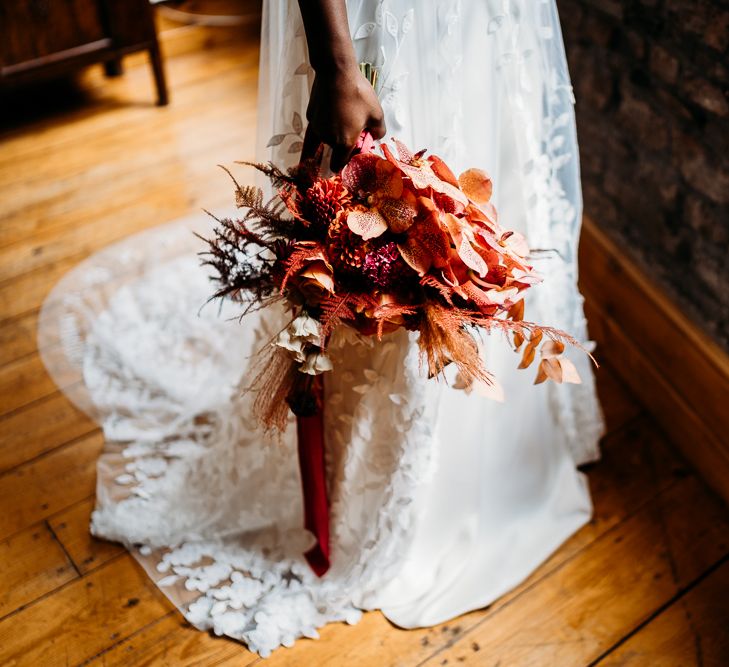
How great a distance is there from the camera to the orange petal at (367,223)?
95cm

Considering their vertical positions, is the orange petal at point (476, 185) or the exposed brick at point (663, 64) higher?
the orange petal at point (476, 185)

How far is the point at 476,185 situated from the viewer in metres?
1.05

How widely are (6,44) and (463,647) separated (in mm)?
2034

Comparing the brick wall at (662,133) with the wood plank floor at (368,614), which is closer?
the wood plank floor at (368,614)

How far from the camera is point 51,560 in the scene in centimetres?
145

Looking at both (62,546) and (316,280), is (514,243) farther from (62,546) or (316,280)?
(62,546)

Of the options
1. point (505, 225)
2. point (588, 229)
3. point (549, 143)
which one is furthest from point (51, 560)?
point (588, 229)

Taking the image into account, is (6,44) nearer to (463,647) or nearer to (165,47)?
(165,47)

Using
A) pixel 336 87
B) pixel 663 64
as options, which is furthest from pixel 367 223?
pixel 663 64

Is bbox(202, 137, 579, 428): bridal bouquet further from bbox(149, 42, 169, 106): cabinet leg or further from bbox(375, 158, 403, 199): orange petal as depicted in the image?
bbox(149, 42, 169, 106): cabinet leg

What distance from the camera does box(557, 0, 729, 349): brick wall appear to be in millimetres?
Result: 1456

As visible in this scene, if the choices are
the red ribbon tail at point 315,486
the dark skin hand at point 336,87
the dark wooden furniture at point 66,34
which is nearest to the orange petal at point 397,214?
the dark skin hand at point 336,87

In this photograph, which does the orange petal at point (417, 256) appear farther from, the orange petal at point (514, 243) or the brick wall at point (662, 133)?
the brick wall at point (662, 133)

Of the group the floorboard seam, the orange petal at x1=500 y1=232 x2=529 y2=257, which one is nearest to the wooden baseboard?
the orange petal at x1=500 y1=232 x2=529 y2=257
